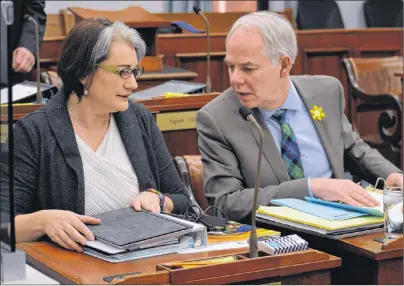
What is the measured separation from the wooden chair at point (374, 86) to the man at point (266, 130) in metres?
2.58

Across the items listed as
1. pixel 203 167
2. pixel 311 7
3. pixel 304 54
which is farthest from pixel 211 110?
pixel 311 7

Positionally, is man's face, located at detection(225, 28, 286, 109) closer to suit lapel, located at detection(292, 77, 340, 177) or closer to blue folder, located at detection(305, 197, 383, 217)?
suit lapel, located at detection(292, 77, 340, 177)

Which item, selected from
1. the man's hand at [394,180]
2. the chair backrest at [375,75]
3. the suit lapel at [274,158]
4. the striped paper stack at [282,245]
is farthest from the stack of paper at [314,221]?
the chair backrest at [375,75]

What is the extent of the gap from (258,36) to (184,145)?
1301mm

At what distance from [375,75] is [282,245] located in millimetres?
4272

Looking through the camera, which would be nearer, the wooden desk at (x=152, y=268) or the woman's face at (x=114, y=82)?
the wooden desk at (x=152, y=268)

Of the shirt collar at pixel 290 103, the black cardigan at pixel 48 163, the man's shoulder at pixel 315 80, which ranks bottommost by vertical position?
the black cardigan at pixel 48 163

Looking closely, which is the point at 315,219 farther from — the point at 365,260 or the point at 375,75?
the point at 375,75

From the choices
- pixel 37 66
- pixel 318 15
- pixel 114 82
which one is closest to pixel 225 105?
pixel 114 82

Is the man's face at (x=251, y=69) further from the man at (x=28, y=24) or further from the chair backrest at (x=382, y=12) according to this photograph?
the chair backrest at (x=382, y=12)

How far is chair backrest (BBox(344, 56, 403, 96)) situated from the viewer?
246 inches

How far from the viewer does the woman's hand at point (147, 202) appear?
2.65 metres

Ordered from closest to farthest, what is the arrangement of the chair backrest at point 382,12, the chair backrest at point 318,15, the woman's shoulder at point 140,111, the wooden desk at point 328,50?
the woman's shoulder at point 140,111
the wooden desk at point 328,50
the chair backrest at point 318,15
the chair backrest at point 382,12

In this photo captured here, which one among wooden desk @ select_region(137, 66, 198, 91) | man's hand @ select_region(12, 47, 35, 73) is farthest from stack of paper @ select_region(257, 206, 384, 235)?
wooden desk @ select_region(137, 66, 198, 91)
